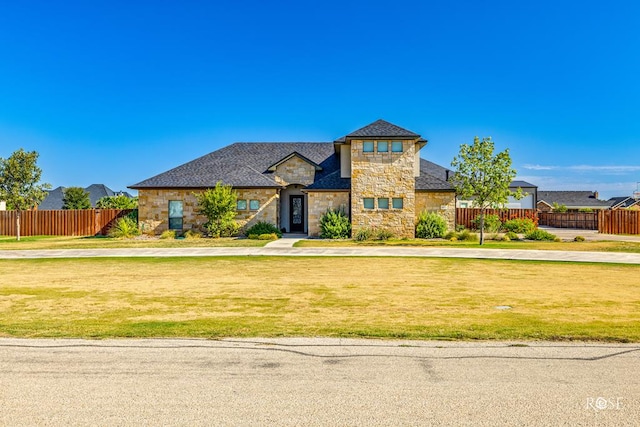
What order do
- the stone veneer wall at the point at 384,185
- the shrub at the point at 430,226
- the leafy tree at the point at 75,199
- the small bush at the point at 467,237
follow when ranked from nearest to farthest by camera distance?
the small bush at the point at 467,237
the stone veneer wall at the point at 384,185
the shrub at the point at 430,226
the leafy tree at the point at 75,199

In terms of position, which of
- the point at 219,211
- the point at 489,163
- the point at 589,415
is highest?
the point at 489,163

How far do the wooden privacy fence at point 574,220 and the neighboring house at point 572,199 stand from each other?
1263 inches

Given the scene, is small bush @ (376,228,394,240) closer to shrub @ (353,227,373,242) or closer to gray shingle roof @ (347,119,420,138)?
shrub @ (353,227,373,242)

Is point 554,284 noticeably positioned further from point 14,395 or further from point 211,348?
point 14,395

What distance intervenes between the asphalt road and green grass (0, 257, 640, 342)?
0.70 m

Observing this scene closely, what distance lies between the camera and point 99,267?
15773mm

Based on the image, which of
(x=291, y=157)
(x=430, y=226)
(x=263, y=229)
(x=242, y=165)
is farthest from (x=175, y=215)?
(x=430, y=226)

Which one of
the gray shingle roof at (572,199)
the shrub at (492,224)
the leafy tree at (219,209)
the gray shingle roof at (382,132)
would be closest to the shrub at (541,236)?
the shrub at (492,224)

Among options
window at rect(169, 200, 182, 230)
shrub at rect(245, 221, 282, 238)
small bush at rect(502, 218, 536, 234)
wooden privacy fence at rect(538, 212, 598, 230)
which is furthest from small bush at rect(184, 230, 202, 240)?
wooden privacy fence at rect(538, 212, 598, 230)

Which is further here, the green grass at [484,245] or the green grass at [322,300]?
the green grass at [484,245]

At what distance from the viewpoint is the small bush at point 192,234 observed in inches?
1111

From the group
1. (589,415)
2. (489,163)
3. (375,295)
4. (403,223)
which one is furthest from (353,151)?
(589,415)

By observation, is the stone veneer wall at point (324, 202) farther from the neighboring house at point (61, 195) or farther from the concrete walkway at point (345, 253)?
the neighboring house at point (61, 195)

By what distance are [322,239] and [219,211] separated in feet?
21.3
